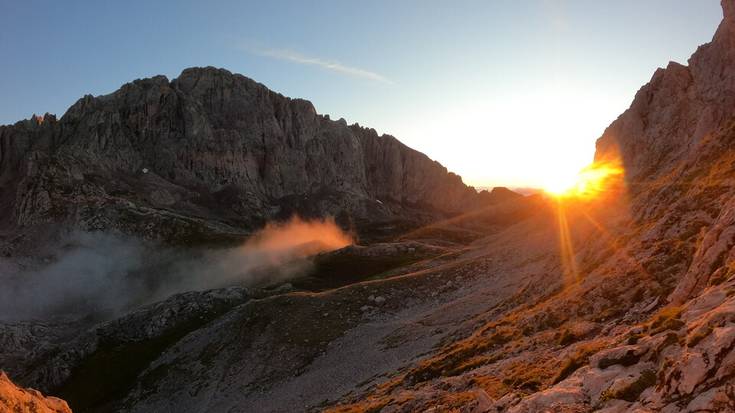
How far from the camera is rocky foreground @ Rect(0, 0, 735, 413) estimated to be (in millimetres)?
17734

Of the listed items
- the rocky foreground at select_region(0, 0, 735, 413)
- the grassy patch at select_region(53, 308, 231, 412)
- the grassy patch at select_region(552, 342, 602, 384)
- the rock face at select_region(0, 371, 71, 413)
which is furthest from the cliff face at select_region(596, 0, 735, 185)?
the grassy patch at select_region(53, 308, 231, 412)

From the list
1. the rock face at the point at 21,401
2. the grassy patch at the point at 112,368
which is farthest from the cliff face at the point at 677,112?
the grassy patch at the point at 112,368

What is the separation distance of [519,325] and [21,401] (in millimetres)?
31151

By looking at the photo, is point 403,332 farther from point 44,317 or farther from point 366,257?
point 44,317

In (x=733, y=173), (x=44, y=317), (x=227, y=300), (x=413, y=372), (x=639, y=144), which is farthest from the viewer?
(x=44, y=317)

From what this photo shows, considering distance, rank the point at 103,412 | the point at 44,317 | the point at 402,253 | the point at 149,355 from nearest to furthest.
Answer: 1. the point at 103,412
2. the point at 149,355
3. the point at 44,317
4. the point at 402,253

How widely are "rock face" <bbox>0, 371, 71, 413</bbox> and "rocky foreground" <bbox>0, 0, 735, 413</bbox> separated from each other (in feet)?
61.2

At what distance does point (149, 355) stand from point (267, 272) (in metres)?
44.8

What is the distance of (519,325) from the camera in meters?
37.3

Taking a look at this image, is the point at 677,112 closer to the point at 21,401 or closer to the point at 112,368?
the point at 21,401

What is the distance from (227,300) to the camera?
89188 millimetres

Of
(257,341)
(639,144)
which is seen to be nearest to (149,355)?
(257,341)

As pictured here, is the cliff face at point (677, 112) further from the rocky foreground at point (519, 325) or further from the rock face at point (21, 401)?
the rock face at point (21, 401)

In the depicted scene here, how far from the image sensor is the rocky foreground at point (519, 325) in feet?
58.2
